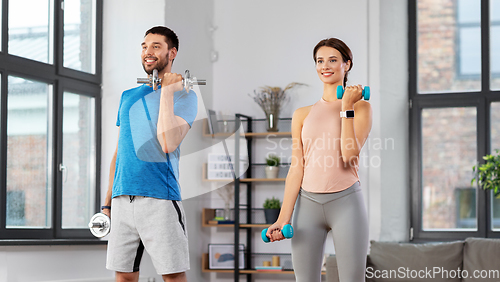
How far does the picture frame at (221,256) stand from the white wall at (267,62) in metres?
0.13

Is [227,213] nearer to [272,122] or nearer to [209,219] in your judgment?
[209,219]

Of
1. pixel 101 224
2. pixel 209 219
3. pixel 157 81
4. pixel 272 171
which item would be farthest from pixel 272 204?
pixel 157 81

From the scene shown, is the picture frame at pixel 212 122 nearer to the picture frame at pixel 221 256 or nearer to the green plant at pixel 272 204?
the green plant at pixel 272 204

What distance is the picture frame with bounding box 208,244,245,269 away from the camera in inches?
186

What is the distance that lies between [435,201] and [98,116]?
2.84m

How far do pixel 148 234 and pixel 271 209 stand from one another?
2.71 metres

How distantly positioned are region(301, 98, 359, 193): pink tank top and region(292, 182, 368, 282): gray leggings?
3 centimetres

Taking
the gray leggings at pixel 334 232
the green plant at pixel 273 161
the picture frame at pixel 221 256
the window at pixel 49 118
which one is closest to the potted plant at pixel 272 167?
the green plant at pixel 273 161

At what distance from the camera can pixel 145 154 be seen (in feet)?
6.62

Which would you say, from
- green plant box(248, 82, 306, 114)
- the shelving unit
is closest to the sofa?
the shelving unit

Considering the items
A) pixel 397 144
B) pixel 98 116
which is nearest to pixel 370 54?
pixel 397 144

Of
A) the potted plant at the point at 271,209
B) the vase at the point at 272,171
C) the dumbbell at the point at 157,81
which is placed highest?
the dumbbell at the point at 157,81

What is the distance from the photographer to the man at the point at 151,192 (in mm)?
1970

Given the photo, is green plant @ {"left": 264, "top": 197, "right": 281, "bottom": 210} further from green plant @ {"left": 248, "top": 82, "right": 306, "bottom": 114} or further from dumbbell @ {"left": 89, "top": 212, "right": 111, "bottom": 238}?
dumbbell @ {"left": 89, "top": 212, "right": 111, "bottom": 238}
